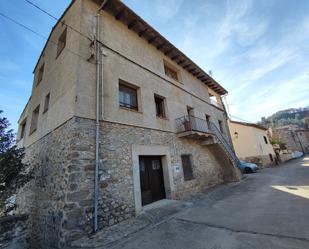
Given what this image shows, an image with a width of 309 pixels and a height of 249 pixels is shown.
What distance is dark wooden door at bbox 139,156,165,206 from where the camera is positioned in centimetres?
680

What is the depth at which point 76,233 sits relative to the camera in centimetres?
419

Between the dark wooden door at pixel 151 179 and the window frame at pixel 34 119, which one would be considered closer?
the dark wooden door at pixel 151 179

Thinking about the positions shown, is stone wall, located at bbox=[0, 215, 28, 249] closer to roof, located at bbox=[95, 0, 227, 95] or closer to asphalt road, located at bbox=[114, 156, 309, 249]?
asphalt road, located at bbox=[114, 156, 309, 249]

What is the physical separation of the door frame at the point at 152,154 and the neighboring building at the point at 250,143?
16.8 metres

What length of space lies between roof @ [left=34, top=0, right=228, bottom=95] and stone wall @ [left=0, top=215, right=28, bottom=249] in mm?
8459

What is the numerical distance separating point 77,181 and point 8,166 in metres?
3.06

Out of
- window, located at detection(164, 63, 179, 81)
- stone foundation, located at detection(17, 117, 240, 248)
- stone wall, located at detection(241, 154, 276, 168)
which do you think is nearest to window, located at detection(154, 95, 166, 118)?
stone foundation, located at detection(17, 117, 240, 248)

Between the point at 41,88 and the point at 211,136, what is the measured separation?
992cm

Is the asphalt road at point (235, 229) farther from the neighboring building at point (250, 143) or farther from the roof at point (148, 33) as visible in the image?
the neighboring building at point (250, 143)

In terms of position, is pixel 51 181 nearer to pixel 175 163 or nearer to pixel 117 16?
pixel 175 163

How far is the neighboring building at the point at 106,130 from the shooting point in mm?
4832

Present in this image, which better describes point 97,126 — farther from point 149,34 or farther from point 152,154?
point 149,34

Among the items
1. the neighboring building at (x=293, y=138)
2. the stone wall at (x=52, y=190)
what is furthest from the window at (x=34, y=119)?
the neighboring building at (x=293, y=138)

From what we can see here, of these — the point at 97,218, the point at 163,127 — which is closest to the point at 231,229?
the point at 97,218
